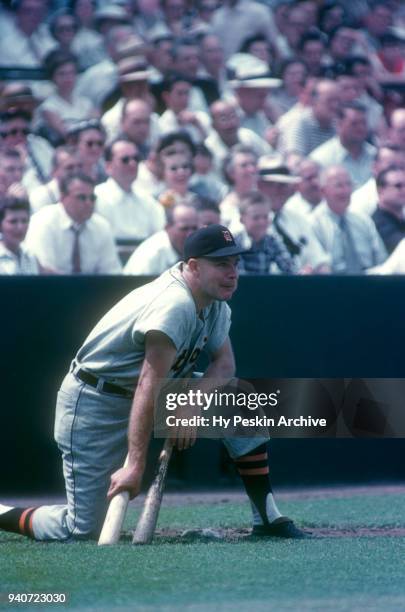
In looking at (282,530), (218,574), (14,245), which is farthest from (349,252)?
(218,574)

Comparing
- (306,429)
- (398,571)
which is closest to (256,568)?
(398,571)

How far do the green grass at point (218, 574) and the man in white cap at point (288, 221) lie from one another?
286cm

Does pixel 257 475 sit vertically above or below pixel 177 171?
below

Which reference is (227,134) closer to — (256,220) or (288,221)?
(288,221)

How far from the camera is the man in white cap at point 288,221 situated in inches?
297

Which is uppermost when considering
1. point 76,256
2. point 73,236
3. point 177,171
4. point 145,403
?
point 145,403

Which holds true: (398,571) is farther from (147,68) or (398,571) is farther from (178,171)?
(147,68)

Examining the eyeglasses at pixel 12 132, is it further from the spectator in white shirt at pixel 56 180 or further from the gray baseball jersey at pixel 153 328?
the gray baseball jersey at pixel 153 328

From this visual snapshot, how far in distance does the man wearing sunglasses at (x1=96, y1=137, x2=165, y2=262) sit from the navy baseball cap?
2.78 meters

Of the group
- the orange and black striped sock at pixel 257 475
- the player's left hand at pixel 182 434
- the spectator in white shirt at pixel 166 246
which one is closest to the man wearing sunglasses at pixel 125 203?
the spectator in white shirt at pixel 166 246

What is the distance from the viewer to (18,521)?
16.1 feet

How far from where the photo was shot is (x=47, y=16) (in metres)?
8.66

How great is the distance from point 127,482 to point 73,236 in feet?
9.32

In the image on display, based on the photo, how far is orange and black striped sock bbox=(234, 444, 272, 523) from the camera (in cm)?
493
